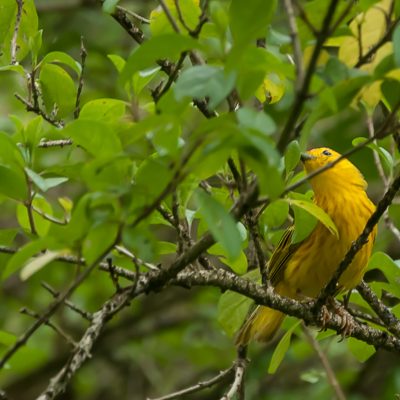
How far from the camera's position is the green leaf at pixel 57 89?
321 centimetres

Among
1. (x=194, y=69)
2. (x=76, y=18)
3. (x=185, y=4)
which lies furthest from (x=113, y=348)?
(x=194, y=69)

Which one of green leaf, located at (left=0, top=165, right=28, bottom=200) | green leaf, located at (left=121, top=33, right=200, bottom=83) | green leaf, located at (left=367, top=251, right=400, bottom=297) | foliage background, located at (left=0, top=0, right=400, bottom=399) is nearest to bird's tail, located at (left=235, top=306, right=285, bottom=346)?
foliage background, located at (left=0, top=0, right=400, bottom=399)

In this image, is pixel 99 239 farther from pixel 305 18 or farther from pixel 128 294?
pixel 305 18

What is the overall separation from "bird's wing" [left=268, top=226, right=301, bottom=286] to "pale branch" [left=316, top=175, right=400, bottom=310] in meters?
0.64

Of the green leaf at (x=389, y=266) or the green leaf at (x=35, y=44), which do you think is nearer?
the green leaf at (x=35, y=44)

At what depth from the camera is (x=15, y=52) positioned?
3.38 metres

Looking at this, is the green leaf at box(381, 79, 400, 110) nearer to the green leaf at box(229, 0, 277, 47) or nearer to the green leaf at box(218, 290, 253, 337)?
the green leaf at box(229, 0, 277, 47)

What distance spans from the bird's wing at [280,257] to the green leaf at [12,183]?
153 cm

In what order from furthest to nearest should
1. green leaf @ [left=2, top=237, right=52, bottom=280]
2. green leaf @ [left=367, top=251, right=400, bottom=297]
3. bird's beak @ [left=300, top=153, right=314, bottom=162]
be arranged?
bird's beak @ [left=300, top=153, right=314, bottom=162] < green leaf @ [left=367, top=251, right=400, bottom=297] < green leaf @ [left=2, top=237, right=52, bottom=280]

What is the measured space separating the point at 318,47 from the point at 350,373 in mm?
5152

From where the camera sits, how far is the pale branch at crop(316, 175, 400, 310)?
9.41ft

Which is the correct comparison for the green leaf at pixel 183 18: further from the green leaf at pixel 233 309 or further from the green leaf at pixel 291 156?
the green leaf at pixel 233 309

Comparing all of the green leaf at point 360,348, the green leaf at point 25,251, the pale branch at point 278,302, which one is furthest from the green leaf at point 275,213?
the green leaf at point 25,251

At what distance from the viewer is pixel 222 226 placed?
6.75ft
